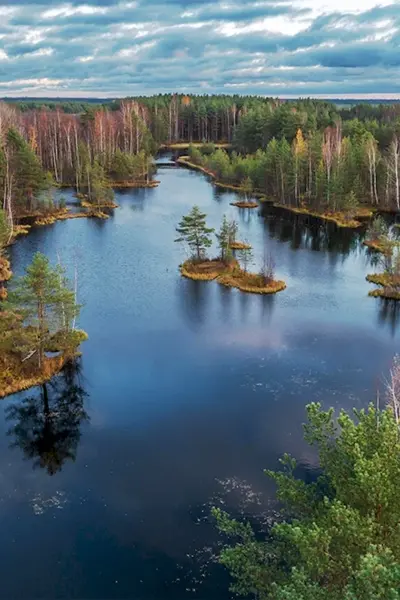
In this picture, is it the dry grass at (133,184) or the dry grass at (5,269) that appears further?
the dry grass at (133,184)

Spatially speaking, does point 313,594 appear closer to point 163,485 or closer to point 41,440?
point 163,485

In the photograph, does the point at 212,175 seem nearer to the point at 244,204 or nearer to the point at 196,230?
the point at 244,204

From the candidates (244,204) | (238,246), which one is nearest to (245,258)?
(238,246)

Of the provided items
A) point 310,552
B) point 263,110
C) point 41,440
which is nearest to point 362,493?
point 310,552

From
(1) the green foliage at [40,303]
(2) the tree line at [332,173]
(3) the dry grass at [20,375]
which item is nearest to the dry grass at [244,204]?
(2) the tree line at [332,173]

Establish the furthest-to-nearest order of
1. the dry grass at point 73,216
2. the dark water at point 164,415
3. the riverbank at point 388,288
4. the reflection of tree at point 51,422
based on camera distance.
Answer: the dry grass at point 73,216
the riverbank at point 388,288
the reflection of tree at point 51,422
the dark water at point 164,415

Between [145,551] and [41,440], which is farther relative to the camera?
[41,440]

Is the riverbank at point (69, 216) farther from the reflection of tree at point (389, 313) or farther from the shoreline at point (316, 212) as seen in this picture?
the reflection of tree at point (389, 313)
